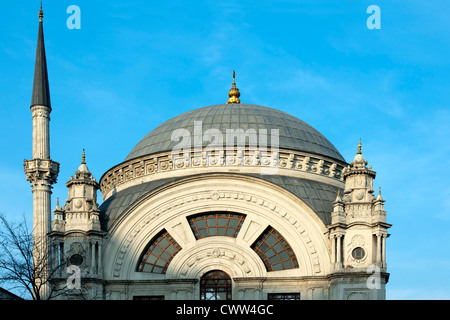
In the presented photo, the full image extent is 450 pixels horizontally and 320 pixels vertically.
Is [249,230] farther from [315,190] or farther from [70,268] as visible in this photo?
[70,268]

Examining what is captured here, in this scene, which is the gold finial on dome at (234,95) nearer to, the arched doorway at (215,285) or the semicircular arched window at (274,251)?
the semicircular arched window at (274,251)

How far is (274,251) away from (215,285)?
340cm

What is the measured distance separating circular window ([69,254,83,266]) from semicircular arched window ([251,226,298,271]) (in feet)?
28.4

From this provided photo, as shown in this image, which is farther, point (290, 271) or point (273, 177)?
point (273, 177)

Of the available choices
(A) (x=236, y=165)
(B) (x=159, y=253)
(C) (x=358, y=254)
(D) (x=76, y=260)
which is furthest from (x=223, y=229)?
(D) (x=76, y=260)

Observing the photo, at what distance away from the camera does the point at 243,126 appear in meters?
51.6

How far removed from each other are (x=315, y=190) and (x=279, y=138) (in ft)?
13.7

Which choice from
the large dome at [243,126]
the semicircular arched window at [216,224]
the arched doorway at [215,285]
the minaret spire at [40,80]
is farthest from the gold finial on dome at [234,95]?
the arched doorway at [215,285]

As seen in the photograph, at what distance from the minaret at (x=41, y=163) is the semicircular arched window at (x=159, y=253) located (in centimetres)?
524

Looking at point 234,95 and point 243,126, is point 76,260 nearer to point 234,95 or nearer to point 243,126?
point 243,126

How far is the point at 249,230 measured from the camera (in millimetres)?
46500

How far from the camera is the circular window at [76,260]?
46188mm
